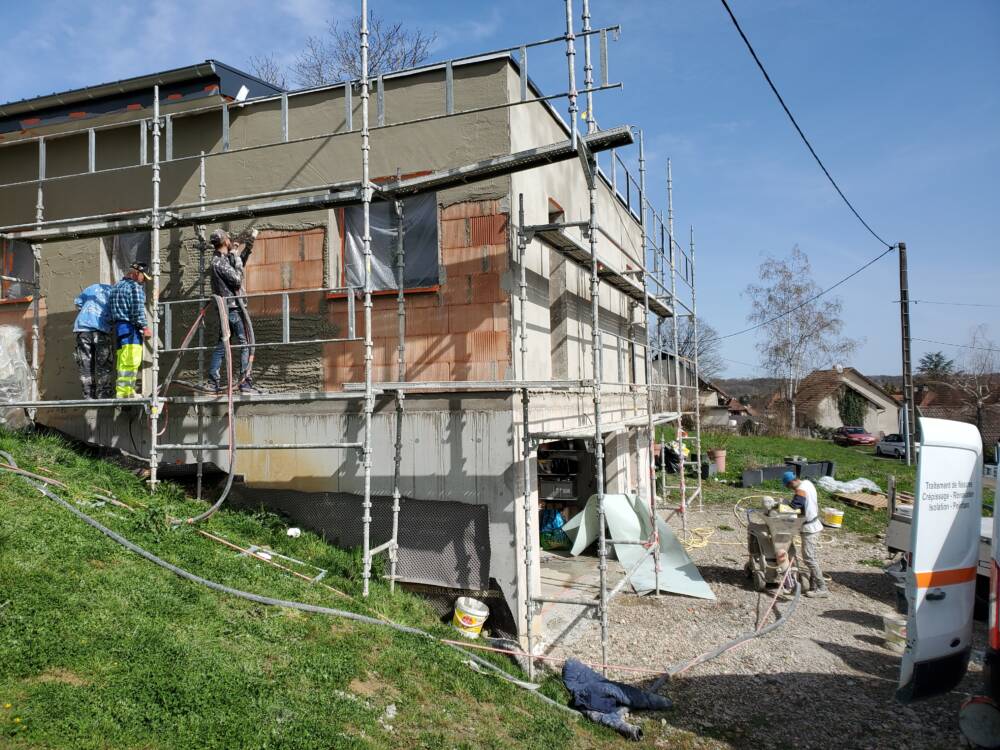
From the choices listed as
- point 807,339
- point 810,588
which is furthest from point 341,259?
point 807,339

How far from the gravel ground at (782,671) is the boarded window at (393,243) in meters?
4.67

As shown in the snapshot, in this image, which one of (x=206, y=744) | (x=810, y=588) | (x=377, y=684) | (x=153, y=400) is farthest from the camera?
(x=810, y=588)

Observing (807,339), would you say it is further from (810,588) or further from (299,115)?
(299,115)

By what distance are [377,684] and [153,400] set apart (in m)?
4.31

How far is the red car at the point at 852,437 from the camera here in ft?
115

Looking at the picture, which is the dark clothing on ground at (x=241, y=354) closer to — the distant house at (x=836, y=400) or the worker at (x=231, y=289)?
the worker at (x=231, y=289)

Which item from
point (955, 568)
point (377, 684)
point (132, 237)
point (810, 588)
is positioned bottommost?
point (810, 588)

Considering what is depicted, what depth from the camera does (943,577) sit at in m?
5.17

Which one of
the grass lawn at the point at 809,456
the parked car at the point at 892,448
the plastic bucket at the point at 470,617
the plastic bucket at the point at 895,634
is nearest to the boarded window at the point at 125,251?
the plastic bucket at the point at 470,617

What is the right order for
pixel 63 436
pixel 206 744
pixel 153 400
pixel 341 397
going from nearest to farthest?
pixel 206 744
pixel 341 397
pixel 153 400
pixel 63 436

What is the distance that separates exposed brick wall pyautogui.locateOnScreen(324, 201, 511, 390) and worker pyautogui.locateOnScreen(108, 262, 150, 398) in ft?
8.61

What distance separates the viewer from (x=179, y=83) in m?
8.82

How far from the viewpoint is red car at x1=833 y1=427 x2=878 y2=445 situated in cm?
3512

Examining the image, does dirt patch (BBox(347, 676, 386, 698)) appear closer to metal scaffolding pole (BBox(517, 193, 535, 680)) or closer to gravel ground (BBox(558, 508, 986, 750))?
metal scaffolding pole (BBox(517, 193, 535, 680))
